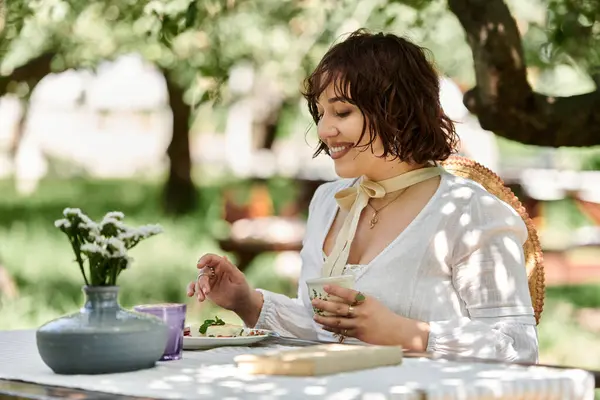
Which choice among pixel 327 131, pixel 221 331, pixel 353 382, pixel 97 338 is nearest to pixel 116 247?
pixel 97 338

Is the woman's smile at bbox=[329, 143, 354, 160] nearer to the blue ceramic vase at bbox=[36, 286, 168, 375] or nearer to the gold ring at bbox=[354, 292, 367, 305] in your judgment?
the gold ring at bbox=[354, 292, 367, 305]

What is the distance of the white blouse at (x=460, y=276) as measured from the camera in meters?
3.19

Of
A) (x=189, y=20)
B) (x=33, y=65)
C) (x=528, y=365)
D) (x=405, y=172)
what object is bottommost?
(x=528, y=365)

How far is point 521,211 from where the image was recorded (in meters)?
3.74

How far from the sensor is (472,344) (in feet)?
10.3

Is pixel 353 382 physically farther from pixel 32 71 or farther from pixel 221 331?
pixel 32 71

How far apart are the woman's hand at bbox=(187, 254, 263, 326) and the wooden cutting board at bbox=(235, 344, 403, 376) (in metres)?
0.67

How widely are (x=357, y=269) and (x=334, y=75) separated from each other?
539 millimetres

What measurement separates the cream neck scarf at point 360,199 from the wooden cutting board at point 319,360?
0.87 metres

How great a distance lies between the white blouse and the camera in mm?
3191

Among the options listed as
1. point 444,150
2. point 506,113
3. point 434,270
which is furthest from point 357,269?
point 506,113

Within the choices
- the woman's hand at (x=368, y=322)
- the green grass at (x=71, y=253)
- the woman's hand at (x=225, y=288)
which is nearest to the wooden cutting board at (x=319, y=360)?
the woman's hand at (x=368, y=322)

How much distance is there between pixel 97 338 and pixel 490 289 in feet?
3.80

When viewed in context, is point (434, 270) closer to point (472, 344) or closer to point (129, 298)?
point (472, 344)
